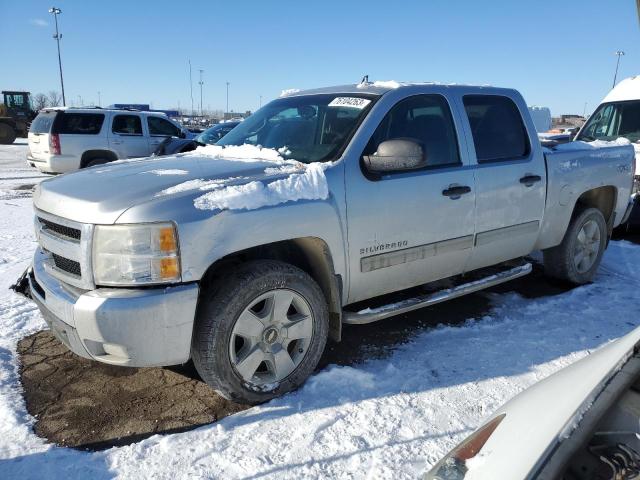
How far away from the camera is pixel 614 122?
907cm

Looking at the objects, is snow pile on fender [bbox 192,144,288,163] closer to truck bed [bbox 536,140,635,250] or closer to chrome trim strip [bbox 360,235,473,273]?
chrome trim strip [bbox 360,235,473,273]

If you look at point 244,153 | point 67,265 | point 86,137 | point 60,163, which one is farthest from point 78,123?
point 67,265

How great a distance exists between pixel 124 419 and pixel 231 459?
0.75 meters

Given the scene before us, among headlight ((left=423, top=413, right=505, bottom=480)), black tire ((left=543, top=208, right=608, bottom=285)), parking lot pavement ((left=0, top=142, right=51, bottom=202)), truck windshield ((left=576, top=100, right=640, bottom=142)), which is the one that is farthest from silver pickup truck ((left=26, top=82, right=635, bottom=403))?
parking lot pavement ((left=0, top=142, right=51, bottom=202))

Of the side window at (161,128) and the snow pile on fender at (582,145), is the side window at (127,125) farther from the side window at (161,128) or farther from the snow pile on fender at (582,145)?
the snow pile on fender at (582,145)

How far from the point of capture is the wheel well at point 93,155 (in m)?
11.8

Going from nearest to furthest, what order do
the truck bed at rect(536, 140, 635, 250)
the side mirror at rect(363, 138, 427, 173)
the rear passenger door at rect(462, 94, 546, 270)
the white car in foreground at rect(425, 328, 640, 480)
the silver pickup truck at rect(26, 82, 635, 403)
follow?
the white car in foreground at rect(425, 328, 640, 480)
the silver pickup truck at rect(26, 82, 635, 403)
the side mirror at rect(363, 138, 427, 173)
the rear passenger door at rect(462, 94, 546, 270)
the truck bed at rect(536, 140, 635, 250)

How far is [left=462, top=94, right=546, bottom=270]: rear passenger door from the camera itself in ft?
12.7

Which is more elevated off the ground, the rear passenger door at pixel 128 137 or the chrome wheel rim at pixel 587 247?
the rear passenger door at pixel 128 137

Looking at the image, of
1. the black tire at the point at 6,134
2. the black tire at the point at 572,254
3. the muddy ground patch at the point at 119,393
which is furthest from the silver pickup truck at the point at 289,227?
the black tire at the point at 6,134

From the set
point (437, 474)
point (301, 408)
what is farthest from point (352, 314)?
point (437, 474)

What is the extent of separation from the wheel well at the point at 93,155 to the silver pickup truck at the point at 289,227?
906cm

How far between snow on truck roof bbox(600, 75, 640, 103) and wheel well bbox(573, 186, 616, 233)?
488 cm

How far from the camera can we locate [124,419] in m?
2.81
